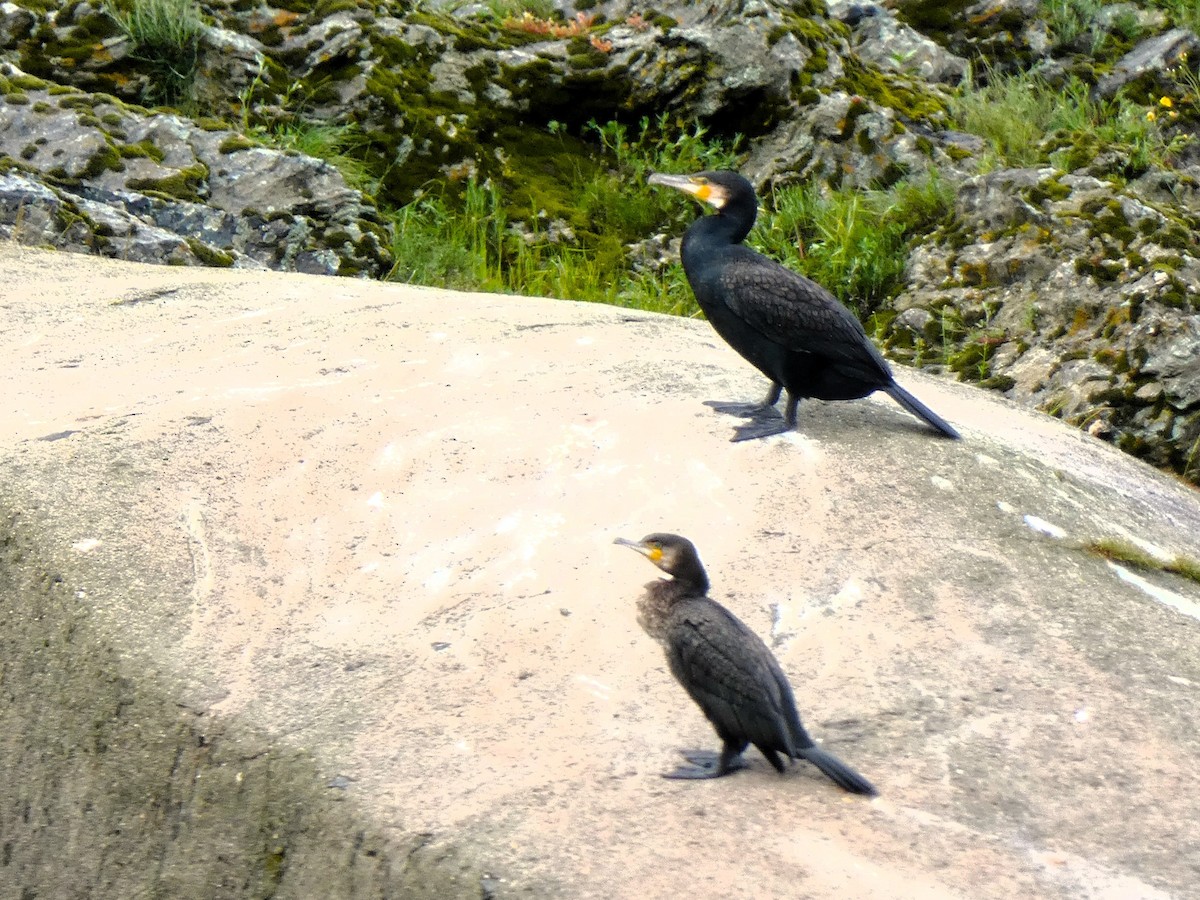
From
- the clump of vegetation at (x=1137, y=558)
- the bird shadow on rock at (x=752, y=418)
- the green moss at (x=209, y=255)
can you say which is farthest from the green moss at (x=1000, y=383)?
the green moss at (x=209, y=255)

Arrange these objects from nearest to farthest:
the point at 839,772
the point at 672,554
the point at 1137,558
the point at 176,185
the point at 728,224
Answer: the point at 839,772 < the point at 672,554 < the point at 1137,558 < the point at 728,224 < the point at 176,185

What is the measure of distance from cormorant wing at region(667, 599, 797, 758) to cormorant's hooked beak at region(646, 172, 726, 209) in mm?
1986

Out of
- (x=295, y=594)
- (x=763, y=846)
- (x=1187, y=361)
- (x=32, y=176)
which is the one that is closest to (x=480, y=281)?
(x=32, y=176)

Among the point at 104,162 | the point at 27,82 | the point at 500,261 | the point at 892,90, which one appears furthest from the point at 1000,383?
the point at 27,82

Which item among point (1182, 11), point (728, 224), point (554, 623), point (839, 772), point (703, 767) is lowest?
point (554, 623)

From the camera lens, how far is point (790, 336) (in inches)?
164

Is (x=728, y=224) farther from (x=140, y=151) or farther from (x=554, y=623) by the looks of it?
(x=140, y=151)

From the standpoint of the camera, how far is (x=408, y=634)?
3246mm

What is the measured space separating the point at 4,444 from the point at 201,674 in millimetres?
1275

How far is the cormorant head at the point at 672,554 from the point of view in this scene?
290 cm

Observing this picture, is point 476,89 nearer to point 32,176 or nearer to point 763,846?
point 32,176

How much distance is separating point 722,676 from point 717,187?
221 cm

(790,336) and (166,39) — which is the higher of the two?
(790,336)

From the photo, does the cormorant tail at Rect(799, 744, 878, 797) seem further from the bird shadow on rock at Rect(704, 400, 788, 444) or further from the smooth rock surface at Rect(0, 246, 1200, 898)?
the bird shadow on rock at Rect(704, 400, 788, 444)
